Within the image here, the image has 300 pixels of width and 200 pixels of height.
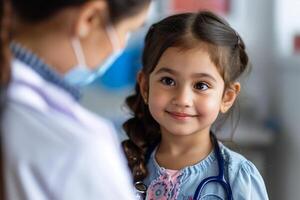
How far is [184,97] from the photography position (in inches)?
43.5

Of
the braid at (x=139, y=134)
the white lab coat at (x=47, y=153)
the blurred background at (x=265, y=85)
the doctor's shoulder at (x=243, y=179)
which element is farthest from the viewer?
the blurred background at (x=265, y=85)

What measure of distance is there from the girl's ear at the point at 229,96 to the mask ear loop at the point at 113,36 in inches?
14.8

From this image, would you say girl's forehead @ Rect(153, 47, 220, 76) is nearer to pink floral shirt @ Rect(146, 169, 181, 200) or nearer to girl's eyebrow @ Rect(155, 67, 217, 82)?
girl's eyebrow @ Rect(155, 67, 217, 82)

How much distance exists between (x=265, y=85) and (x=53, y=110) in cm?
233

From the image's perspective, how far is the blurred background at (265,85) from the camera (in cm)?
278

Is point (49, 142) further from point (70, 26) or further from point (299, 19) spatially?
point (299, 19)

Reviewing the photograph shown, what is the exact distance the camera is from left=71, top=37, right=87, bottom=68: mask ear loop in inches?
32.4

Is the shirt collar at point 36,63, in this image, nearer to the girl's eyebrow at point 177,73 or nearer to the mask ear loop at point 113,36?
the mask ear loop at point 113,36

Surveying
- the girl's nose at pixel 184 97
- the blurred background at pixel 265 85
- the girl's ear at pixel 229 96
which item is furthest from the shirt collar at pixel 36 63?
the blurred background at pixel 265 85

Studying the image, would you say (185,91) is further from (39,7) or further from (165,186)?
(39,7)

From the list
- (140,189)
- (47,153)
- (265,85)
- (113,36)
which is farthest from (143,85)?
(265,85)

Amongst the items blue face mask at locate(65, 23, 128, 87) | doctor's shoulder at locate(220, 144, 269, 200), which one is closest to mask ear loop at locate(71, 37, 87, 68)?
blue face mask at locate(65, 23, 128, 87)

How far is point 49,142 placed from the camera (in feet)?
2.52

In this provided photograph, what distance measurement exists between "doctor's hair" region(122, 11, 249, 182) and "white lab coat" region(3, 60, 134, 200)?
40 cm
